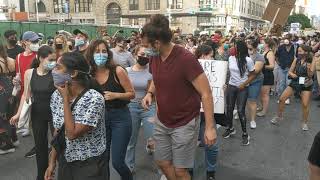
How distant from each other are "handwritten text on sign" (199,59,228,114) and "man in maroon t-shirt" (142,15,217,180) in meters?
1.80

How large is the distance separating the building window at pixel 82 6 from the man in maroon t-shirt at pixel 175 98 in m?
86.0

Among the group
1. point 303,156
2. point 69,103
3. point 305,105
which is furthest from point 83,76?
point 305,105

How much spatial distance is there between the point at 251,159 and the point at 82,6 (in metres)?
85.7

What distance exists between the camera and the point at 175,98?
3576 millimetres

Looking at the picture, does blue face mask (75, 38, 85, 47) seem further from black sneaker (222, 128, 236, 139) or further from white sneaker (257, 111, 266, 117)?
white sneaker (257, 111, 266, 117)

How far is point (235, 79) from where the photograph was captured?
23.7 feet

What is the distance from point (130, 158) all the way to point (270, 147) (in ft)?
8.69

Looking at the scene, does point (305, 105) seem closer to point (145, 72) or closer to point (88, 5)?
point (145, 72)

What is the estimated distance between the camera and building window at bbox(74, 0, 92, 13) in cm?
8706

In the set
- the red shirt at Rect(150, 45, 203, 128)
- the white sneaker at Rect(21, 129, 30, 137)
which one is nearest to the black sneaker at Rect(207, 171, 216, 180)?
the red shirt at Rect(150, 45, 203, 128)

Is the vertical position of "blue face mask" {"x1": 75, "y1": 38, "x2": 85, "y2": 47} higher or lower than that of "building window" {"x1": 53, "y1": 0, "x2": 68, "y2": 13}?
lower

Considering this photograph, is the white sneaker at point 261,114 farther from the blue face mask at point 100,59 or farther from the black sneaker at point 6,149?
the blue face mask at point 100,59

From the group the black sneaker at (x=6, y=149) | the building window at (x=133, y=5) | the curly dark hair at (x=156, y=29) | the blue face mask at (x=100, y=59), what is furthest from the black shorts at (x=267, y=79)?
the building window at (x=133, y=5)

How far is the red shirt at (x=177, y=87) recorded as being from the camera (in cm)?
350
